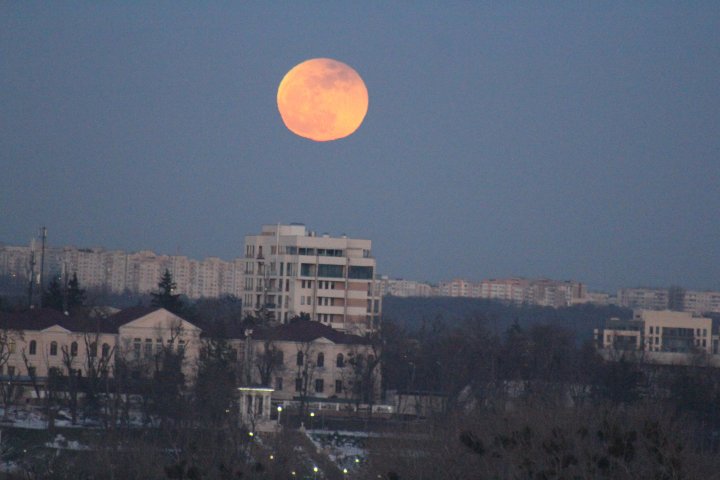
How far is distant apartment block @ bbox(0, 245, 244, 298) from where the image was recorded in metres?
137

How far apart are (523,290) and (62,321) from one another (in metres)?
100

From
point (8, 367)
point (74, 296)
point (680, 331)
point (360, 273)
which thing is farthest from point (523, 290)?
point (8, 367)

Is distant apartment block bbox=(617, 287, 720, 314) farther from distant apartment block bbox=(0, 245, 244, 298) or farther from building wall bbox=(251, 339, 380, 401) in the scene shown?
building wall bbox=(251, 339, 380, 401)

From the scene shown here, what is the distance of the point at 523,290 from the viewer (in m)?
144

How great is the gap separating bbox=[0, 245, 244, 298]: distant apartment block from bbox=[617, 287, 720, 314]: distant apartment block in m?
39.3

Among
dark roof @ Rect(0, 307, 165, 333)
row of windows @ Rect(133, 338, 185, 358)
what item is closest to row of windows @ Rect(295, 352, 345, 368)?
row of windows @ Rect(133, 338, 185, 358)

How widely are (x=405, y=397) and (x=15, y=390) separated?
11.2 meters

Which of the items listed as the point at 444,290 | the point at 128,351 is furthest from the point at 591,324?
the point at 128,351

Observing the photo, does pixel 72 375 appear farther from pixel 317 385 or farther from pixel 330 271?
pixel 330 271

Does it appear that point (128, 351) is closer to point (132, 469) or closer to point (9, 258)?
point (132, 469)

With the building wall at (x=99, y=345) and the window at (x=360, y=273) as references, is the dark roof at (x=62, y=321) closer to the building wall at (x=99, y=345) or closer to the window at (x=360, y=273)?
the building wall at (x=99, y=345)

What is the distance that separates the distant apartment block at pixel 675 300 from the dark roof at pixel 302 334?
274 ft

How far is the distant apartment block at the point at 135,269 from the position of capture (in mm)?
136625

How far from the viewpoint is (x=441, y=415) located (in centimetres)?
3444
